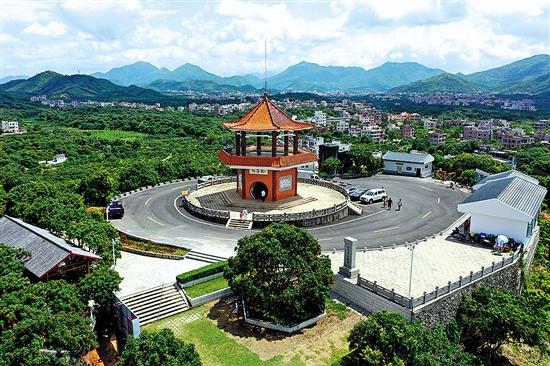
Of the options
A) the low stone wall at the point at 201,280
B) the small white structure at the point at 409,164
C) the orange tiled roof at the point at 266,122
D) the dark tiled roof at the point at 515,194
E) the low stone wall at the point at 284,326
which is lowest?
the low stone wall at the point at 284,326

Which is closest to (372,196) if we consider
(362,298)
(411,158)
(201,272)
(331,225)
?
(331,225)

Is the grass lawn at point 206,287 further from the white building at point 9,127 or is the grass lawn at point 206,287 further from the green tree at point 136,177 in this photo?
the white building at point 9,127

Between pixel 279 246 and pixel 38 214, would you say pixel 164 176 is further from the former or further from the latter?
pixel 279 246

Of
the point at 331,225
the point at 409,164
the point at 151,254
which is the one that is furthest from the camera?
the point at 409,164

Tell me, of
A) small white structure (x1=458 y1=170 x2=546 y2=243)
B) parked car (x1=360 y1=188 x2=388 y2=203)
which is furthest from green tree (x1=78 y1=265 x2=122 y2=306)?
parked car (x1=360 y1=188 x2=388 y2=203)

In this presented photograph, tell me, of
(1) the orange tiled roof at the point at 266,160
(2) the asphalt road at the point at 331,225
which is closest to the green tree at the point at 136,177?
(2) the asphalt road at the point at 331,225

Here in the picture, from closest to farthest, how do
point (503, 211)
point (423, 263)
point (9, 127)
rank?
point (423, 263) < point (503, 211) < point (9, 127)

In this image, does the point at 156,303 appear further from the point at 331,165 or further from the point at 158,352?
the point at 331,165

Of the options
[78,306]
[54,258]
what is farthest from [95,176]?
[78,306]
